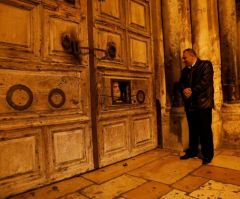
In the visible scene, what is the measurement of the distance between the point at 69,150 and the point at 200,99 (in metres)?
1.97

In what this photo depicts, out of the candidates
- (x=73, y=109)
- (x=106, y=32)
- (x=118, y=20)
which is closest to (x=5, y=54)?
(x=73, y=109)

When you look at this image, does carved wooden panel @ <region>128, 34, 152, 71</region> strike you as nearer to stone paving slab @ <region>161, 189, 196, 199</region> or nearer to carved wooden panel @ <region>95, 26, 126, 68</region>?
carved wooden panel @ <region>95, 26, 126, 68</region>

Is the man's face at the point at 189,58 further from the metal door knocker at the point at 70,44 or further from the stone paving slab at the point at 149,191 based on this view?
Answer: the stone paving slab at the point at 149,191

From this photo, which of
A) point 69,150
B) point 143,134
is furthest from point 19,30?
point 143,134

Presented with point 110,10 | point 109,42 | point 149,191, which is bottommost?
point 149,191

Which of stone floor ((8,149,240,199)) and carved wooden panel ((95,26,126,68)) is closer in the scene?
stone floor ((8,149,240,199))

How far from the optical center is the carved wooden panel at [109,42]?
125 inches

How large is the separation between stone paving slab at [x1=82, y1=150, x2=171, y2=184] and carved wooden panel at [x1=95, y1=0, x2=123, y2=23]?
2258 millimetres

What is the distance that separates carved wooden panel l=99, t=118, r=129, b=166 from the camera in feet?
10.4

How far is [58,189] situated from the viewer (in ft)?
8.13

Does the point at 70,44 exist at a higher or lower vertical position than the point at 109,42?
lower

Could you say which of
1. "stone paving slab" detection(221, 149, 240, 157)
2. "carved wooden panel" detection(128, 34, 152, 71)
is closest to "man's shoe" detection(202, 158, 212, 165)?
"stone paving slab" detection(221, 149, 240, 157)

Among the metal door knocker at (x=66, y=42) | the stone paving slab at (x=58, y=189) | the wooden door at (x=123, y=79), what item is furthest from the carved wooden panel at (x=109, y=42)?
the stone paving slab at (x=58, y=189)

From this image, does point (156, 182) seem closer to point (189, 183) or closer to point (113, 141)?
point (189, 183)
